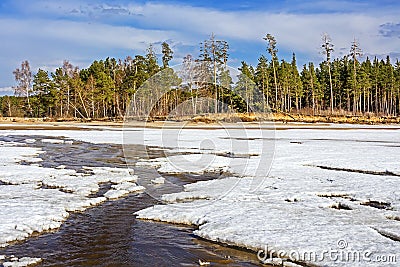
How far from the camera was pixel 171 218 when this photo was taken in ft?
30.7

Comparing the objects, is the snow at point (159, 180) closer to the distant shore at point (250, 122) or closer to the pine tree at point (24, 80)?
the distant shore at point (250, 122)

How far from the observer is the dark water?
686 cm

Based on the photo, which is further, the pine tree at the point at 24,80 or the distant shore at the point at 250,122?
the pine tree at the point at 24,80

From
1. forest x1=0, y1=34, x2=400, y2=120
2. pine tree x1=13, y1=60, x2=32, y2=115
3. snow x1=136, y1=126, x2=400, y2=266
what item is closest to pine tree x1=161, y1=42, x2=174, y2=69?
forest x1=0, y1=34, x2=400, y2=120

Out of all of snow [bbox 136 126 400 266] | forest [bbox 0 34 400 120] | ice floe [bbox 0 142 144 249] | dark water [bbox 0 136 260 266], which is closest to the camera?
dark water [bbox 0 136 260 266]

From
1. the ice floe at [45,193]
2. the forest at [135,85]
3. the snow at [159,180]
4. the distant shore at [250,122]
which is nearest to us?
the ice floe at [45,193]

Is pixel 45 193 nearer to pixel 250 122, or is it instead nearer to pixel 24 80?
pixel 250 122

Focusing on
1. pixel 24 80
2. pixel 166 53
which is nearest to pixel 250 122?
pixel 166 53
